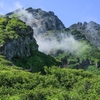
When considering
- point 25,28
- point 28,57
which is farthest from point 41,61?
point 25,28

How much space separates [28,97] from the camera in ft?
186

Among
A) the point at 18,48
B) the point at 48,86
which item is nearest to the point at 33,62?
the point at 18,48

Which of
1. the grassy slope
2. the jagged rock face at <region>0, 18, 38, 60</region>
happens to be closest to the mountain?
the jagged rock face at <region>0, 18, 38, 60</region>

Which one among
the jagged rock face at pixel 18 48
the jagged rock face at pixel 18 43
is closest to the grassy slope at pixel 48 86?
the jagged rock face at pixel 18 43

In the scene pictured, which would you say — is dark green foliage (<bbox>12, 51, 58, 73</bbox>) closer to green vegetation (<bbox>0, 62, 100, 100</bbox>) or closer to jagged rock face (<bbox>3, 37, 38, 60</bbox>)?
jagged rock face (<bbox>3, 37, 38, 60</bbox>)

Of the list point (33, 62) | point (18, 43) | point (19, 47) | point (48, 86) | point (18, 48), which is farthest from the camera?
point (33, 62)

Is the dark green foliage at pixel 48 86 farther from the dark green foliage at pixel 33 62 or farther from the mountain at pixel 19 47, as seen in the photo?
the dark green foliage at pixel 33 62

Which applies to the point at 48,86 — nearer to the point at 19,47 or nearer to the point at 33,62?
the point at 19,47

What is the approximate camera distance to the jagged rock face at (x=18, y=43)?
13975 centimetres

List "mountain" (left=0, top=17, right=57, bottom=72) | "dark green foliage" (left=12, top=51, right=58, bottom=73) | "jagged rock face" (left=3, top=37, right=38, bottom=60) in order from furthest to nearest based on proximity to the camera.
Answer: "dark green foliage" (left=12, top=51, right=58, bottom=73) → "mountain" (left=0, top=17, right=57, bottom=72) → "jagged rock face" (left=3, top=37, right=38, bottom=60)

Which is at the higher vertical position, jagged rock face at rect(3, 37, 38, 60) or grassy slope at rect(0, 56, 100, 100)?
jagged rock face at rect(3, 37, 38, 60)

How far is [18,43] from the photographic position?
14875 cm

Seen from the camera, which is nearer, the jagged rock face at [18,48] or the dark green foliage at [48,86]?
the dark green foliage at [48,86]

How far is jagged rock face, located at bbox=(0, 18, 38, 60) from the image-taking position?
140 m
